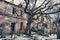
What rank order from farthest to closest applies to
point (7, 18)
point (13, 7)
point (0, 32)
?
point (13, 7) < point (7, 18) < point (0, 32)

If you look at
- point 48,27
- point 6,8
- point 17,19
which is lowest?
point 48,27

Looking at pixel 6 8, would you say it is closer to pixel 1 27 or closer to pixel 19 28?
pixel 1 27

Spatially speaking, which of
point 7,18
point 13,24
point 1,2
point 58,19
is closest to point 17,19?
point 13,24

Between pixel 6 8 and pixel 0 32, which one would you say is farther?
pixel 6 8

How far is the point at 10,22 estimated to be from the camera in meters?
21.3

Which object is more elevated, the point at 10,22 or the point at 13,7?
the point at 13,7

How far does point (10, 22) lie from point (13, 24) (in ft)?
5.36

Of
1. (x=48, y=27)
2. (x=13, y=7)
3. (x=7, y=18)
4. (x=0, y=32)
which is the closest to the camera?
(x=0, y=32)

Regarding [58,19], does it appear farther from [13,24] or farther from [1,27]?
[1,27]

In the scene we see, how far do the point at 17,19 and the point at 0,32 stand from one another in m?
4.78

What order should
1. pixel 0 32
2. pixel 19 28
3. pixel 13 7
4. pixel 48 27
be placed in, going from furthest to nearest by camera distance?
pixel 48 27
pixel 19 28
pixel 13 7
pixel 0 32

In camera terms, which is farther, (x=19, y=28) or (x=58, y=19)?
(x=58, y=19)

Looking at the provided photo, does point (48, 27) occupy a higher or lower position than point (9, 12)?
lower

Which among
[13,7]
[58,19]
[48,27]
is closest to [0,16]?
[13,7]
